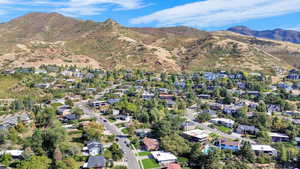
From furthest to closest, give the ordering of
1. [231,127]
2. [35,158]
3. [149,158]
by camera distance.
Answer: [231,127], [149,158], [35,158]

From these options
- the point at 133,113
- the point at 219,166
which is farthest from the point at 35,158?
the point at 133,113

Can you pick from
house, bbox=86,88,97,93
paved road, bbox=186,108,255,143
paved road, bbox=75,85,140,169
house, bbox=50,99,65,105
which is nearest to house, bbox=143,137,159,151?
paved road, bbox=75,85,140,169

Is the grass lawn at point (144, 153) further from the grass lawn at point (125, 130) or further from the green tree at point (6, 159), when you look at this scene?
the green tree at point (6, 159)

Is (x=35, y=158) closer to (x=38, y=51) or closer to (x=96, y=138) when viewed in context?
(x=96, y=138)

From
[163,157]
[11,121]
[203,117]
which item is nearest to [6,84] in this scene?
[11,121]

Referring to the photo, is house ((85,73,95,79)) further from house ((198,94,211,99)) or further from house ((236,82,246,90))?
house ((236,82,246,90))

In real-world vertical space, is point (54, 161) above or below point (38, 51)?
below
